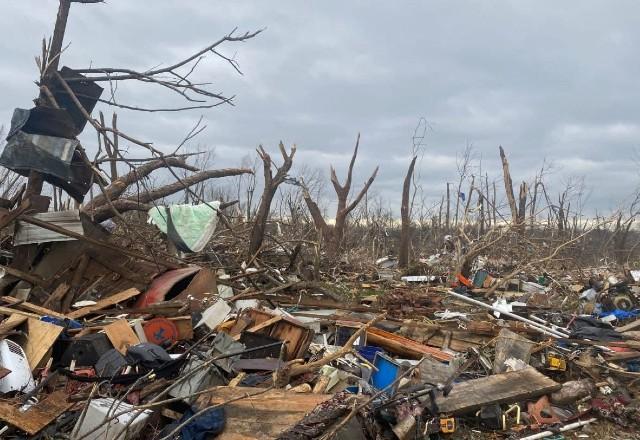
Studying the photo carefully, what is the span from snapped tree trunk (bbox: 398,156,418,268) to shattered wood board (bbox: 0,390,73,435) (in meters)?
12.8

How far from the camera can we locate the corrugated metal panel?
25.4 ft

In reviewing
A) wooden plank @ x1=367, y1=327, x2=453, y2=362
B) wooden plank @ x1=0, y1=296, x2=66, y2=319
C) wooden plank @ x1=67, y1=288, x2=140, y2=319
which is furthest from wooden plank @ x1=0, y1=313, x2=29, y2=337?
wooden plank @ x1=367, y1=327, x2=453, y2=362

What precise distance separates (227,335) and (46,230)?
3615 millimetres

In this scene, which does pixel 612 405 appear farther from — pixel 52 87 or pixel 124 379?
pixel 52 87

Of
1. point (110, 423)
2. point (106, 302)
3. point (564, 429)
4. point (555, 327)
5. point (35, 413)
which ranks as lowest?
point (564, 429)

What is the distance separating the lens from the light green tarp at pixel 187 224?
8438 mm

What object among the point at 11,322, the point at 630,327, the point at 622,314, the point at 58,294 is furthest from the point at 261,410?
the point at 622,314

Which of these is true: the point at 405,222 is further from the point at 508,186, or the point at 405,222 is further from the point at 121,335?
the point at 121,335

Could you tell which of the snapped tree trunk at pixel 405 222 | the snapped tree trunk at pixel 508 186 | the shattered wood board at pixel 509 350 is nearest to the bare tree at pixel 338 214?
the snapped tree trunk at pixel 405 222

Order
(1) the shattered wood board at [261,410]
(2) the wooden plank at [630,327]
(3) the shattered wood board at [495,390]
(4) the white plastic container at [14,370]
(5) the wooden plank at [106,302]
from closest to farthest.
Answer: (1) the shattered wood board at [261,410] → (4) the white plastic container at [14,370] → (3) the shattered wood board at [495,390] → (5) the wooden plank at [106,302] → (2) the wooden plank at [630,327]

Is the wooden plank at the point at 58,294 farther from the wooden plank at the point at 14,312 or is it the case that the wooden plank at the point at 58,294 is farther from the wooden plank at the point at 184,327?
the wooden plank at the point at 184,327

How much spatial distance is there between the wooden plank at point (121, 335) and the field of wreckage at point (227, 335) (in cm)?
2

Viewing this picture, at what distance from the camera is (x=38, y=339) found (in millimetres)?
5684

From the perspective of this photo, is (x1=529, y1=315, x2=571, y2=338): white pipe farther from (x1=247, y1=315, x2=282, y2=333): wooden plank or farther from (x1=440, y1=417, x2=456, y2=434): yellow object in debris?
(x1=247, y1=315, x2=282, y2=333): wooden plank
